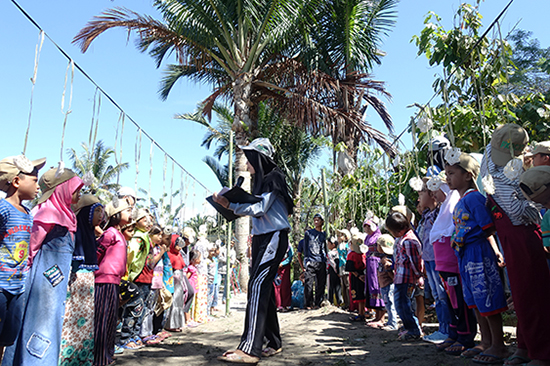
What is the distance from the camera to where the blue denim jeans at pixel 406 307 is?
3.86m

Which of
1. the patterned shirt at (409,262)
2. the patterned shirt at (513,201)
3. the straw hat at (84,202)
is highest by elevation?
the straw hat at (84,202)

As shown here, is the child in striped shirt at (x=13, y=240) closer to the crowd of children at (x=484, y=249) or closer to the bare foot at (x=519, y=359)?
the crowd of children at (x=484, y=249)

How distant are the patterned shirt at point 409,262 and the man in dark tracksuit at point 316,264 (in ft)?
12.1

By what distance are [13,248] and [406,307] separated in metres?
3.41

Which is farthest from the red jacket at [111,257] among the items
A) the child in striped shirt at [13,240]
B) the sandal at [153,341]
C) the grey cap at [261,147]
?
the grey cap at [261,147]

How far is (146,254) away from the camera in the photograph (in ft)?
13.8

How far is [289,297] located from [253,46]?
5901 millimetres

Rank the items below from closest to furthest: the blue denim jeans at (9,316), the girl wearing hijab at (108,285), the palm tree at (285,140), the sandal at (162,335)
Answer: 1. the blue denim jeans at (9,316)
2. the girl wearing hijab at (108,285)
3. the sandal at (162,335)
4. the palm tree at (285,140)

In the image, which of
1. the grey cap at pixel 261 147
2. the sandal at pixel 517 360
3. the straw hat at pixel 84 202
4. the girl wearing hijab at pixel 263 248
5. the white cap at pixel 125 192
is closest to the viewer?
the sandal at pixel 517 360

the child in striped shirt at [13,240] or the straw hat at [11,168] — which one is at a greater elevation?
the straw hat at [11,168]

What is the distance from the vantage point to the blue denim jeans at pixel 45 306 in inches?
99.1

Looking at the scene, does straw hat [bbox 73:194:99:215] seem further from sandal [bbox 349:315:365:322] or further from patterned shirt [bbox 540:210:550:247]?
sandal [bbox 349:315:365:322]

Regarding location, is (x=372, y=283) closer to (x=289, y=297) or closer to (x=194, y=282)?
(x=194, y=282)

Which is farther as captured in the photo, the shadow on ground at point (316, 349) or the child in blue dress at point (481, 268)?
the shadow on ground at point (316, 349)
